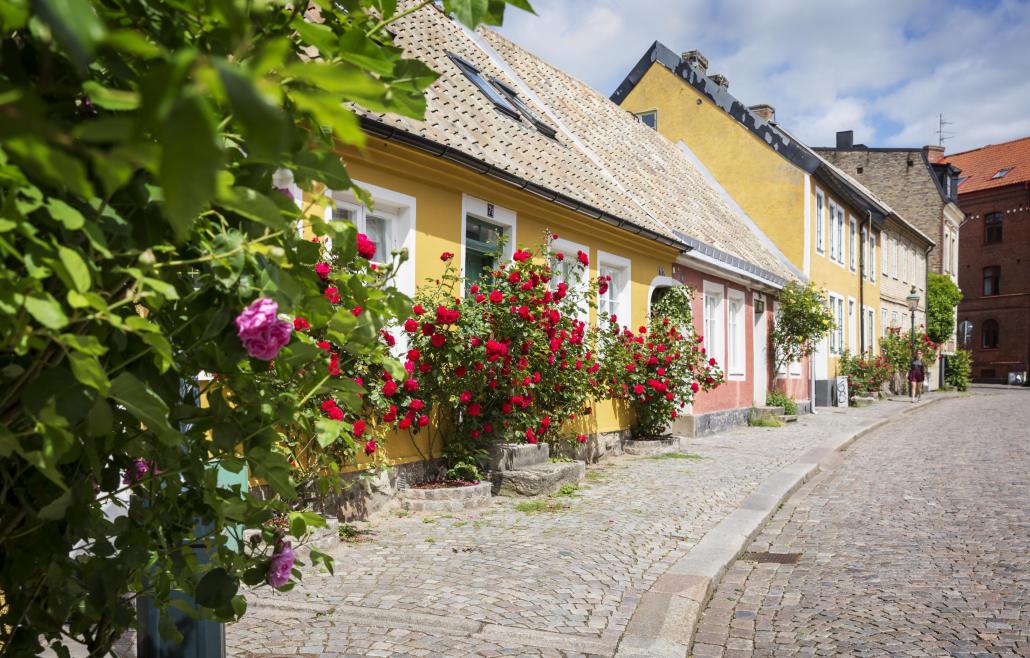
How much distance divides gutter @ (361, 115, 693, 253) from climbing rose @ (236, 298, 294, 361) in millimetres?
5117

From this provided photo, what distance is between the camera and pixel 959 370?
122ft

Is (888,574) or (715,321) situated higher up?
(715,321)

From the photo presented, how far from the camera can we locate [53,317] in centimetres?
103

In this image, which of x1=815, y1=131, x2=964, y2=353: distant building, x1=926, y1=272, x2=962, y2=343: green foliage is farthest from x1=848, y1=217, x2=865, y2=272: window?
x1=926, y1=272, x2=962, y2=343: green foliage

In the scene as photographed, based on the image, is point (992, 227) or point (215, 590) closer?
point (215, 590)

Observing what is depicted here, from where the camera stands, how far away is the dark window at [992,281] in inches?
1850

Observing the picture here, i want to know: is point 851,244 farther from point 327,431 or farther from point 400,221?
point 327,431

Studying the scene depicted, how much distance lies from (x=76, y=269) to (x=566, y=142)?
12.0 metres

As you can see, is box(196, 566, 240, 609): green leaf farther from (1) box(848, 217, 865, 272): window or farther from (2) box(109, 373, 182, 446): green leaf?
(1) box(848, 217, 865, 272): window

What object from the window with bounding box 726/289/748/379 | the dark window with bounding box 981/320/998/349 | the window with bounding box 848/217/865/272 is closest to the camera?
the window with bounding box 726/289/748/379

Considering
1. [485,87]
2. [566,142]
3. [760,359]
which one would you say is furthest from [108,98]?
[760,359]

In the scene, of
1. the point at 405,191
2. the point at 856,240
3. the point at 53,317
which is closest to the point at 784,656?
the point at 53,317

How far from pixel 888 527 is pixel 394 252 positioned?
19.8 feet

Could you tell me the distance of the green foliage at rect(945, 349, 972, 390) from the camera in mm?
36812
